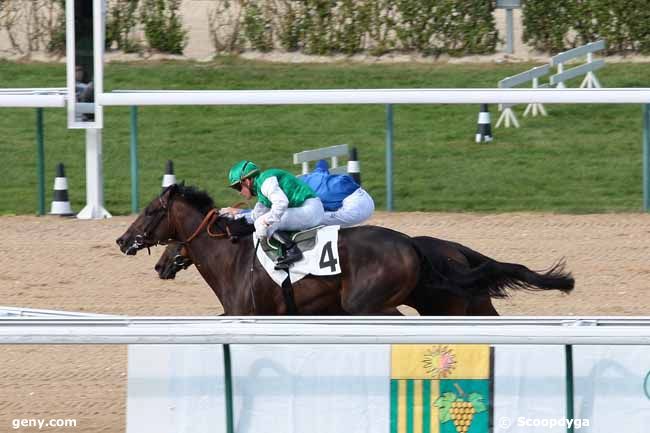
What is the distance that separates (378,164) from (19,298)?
4267 millimetres

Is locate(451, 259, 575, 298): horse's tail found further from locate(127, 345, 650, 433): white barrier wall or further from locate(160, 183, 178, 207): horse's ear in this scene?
locate(127, 345, 650, 433): white barrier wall

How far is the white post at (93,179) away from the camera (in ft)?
35.3

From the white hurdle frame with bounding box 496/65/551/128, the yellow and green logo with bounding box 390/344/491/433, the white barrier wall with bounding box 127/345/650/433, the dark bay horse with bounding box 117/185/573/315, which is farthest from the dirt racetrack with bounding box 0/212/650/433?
the white hurdle frame with bounding box 496/65/551/128

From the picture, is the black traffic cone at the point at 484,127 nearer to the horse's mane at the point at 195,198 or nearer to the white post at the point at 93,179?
the white post at the point at 93,179

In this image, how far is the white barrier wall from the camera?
4.79 metres

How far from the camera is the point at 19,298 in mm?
8680

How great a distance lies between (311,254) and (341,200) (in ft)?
1.64

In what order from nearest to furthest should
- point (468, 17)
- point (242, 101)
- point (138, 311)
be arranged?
point (138, 311)
point (242, 101)
point (468, 17)

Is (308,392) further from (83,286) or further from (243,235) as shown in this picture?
(83,286)

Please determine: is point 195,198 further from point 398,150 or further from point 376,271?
point 398,150

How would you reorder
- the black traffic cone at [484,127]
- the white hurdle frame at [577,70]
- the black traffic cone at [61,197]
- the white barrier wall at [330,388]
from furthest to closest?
1. the white hurdle frame at [577,70]
2. the black traffic cone at [484,127]
3. the black traffic cone at [61,197]
4. the white barrier wall at [330,388]

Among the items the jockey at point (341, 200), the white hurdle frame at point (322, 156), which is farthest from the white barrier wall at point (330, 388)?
the white hurdle frame at point (322, 156)

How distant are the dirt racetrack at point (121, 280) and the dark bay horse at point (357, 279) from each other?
73 centimetres

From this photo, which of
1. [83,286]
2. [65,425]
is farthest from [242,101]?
[65,425]
